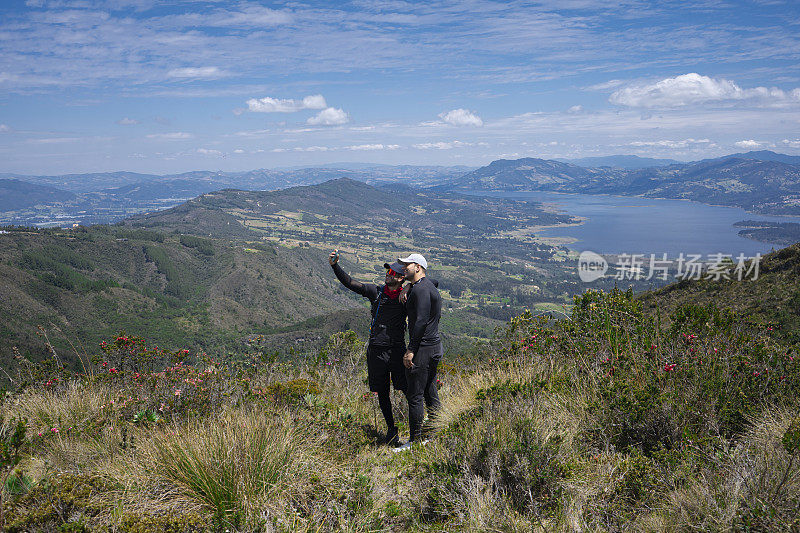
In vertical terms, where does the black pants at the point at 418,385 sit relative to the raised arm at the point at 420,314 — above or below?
below

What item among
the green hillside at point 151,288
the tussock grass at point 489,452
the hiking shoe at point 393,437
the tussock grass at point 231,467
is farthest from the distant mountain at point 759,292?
the green hillside at point 151,288

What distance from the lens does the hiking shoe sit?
4070 millimetres

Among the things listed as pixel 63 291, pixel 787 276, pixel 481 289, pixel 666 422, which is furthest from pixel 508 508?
pixel 481 289

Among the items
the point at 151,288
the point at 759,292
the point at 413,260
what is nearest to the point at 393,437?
the point at 413,260

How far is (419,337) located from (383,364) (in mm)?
504

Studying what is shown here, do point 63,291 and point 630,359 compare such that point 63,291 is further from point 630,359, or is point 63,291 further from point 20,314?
point 630,359

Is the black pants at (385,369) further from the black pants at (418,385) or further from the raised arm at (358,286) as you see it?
the raised arm at (358,286)

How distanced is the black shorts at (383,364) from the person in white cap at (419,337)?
191mm

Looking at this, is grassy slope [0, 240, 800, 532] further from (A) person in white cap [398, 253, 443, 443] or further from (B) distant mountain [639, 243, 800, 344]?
(B) distant mountain [639, 243, 800, 344]

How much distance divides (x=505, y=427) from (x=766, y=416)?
72.0 inches

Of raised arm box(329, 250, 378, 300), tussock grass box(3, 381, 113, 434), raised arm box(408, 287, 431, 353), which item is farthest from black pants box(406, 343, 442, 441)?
tussock grass box(3, 381, 113, 434)

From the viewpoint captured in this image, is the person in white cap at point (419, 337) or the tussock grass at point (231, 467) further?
the person in white cap at point (419, 337)

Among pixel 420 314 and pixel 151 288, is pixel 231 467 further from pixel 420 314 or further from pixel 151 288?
pixel 151 288

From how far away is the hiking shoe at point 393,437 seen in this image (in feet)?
13.4
